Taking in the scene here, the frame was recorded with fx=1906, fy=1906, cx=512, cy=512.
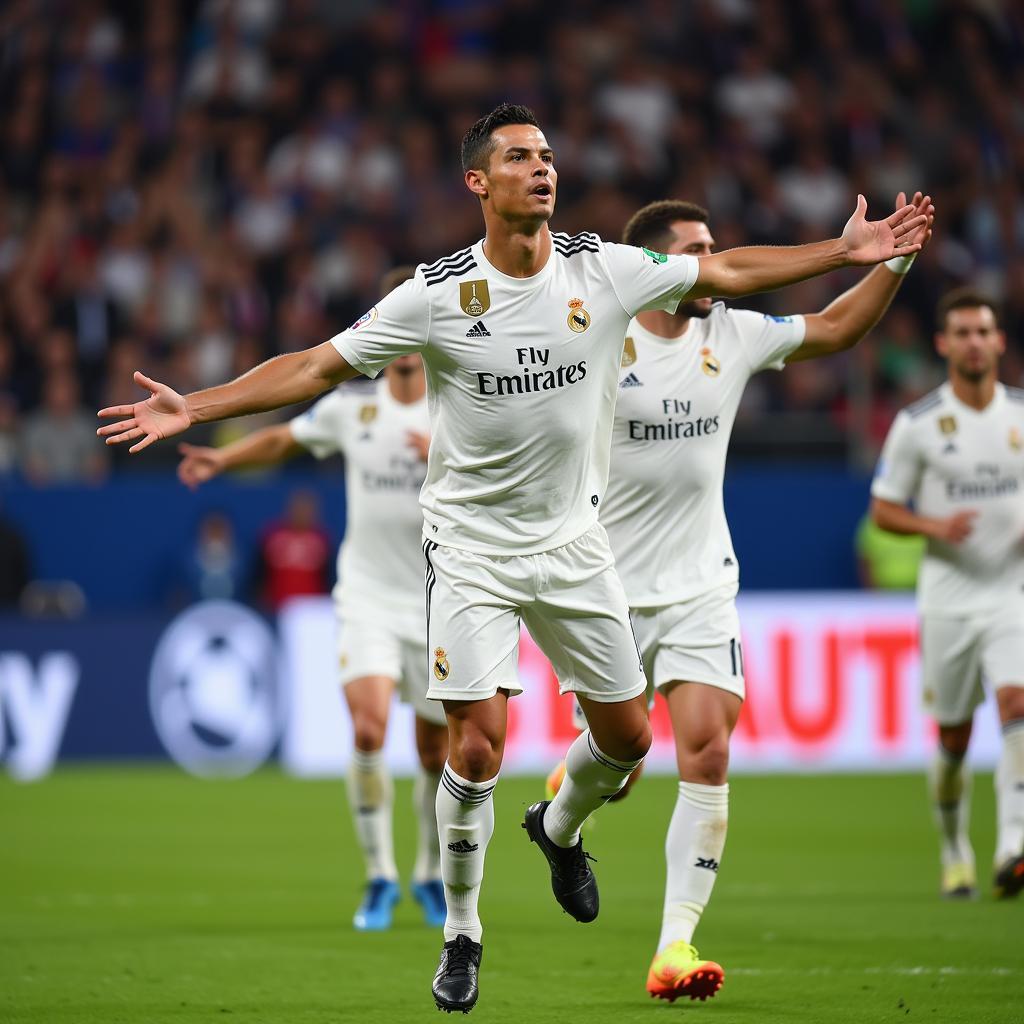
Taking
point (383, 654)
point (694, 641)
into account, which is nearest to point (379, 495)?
point (383, 654)

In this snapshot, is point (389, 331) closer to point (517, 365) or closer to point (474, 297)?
point (474, 297)

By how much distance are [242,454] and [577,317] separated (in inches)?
140

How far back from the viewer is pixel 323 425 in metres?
9.74

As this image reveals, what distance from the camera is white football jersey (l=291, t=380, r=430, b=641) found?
9492 mm

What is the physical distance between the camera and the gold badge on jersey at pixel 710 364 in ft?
25.4

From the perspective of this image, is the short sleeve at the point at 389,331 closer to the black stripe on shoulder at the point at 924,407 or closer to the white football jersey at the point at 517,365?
the white football jersey at the point at 517,365

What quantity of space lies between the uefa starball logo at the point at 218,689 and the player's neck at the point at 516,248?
10.3m

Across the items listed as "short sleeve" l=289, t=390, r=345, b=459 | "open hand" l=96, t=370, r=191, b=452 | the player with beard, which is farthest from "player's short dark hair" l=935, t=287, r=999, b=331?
"open hand" l=96, t=370, r=191, b=452

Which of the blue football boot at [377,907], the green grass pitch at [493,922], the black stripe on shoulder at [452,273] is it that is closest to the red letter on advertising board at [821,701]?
the green grass pitch at [493,922]

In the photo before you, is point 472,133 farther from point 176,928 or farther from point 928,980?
point 176,928

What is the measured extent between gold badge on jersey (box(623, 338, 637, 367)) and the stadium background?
13.3 feet

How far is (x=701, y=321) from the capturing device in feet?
26.0

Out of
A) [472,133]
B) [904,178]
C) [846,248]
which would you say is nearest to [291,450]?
[472,133]

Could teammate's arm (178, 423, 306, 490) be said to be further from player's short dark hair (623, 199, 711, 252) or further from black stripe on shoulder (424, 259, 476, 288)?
black stripe on shoulder (424, 259, 476, 288)
